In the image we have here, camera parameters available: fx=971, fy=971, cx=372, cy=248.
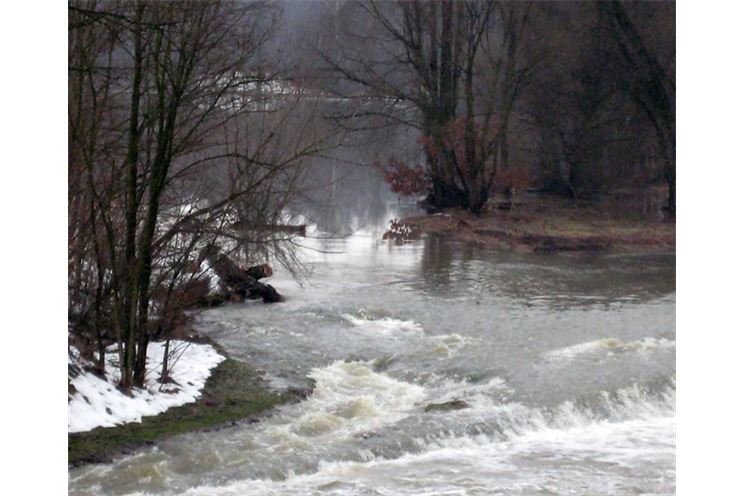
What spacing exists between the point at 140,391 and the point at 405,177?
1952 mm

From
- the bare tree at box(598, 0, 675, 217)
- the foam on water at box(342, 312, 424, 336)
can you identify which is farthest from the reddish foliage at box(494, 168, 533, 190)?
the foam on water at box(342, 312, 424, 336)

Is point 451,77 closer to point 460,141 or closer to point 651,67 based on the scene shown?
point 460,141

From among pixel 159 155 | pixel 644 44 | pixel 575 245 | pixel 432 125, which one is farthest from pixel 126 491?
pixel 644 44

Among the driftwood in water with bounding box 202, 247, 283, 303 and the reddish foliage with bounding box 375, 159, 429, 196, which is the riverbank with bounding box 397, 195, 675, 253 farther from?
the driftwood in water with bounding box 202, 247, 283, 303

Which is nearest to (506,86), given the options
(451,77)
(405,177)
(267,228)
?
(451,77)

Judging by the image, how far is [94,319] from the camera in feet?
16.9

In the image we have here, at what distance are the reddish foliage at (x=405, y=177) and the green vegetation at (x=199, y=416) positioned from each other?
139 centimetres

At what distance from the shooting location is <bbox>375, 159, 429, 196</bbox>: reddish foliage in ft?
18.9

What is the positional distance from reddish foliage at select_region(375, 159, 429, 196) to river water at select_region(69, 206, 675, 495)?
0.35 m

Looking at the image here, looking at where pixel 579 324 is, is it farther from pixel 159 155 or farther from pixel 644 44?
pixel 159 155

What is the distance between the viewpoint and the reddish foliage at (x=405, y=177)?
5.76 metres

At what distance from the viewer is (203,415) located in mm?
5328

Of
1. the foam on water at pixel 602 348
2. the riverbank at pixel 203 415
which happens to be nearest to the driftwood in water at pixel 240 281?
the riverbank at pixel 203 415

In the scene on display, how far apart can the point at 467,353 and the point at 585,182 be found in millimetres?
1261
